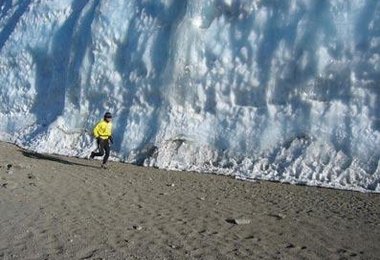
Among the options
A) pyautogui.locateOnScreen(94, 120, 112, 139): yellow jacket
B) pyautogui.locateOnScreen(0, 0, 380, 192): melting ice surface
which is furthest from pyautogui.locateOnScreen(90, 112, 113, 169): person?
pyautogui.locateOnScreen(0, 0, 380, 192): melting ice surface

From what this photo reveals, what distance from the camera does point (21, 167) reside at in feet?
40.3

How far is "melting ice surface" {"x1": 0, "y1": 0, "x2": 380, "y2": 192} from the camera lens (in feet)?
38.0

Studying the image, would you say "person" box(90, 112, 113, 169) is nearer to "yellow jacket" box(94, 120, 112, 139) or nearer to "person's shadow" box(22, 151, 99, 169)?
"yellow jacket" box(94, 120, 112, 139)

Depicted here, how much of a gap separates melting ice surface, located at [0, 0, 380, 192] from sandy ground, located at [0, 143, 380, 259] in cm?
112

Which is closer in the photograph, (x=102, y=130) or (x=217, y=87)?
(x=102, y=130)

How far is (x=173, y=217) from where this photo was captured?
27.3 feet

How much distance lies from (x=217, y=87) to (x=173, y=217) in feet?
18.8

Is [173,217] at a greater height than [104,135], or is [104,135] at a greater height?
[104,135]

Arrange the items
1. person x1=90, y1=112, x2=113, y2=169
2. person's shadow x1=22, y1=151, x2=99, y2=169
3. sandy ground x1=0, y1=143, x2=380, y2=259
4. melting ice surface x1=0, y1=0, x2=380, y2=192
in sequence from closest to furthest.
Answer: sandy ground x1=0, y1=143, x2=380, y2=259 < melting ice surface x1=0, y1=0, x2=380, y2=192 < person x1=90, y1=112, x2=113, y2=169 < person's shadow x1=22, y1=151, x2=99, y2=169

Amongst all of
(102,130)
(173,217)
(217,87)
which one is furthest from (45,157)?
(173,217)

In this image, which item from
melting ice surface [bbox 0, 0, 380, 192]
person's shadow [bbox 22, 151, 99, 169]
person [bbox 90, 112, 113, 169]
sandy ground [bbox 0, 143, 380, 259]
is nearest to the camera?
sandy ground [bbox 0, 143, 380, 259]

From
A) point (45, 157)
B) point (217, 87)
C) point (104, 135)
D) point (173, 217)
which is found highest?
point (217, 87)

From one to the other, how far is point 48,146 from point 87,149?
1.32m

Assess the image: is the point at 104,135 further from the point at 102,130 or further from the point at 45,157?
the point at 45,157
